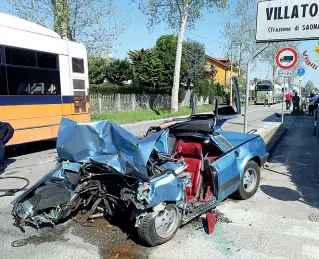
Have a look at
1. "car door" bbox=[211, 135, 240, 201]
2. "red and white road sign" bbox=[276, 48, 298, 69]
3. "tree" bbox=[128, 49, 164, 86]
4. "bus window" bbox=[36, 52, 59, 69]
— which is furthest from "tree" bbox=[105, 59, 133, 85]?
"car door" bbox=[211, 135, 240, 201]

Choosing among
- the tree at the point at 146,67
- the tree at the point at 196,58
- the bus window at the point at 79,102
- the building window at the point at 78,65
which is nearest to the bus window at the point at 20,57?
the building window at the point at 78,65

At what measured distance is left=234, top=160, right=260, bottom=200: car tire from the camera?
4.99 m

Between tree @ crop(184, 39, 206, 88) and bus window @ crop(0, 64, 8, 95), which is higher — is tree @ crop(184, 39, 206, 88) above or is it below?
above

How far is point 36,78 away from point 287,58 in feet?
25.0

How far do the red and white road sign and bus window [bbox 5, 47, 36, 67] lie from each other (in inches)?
293

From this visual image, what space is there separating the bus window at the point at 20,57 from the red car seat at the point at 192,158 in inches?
220

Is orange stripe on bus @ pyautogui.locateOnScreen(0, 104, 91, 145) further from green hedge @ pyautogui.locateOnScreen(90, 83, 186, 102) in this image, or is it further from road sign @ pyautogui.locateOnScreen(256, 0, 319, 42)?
green hedge @ pyautogui.locateOnScreen(90, 83, 186, 102)

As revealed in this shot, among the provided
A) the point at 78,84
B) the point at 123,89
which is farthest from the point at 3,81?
the point at 123,89

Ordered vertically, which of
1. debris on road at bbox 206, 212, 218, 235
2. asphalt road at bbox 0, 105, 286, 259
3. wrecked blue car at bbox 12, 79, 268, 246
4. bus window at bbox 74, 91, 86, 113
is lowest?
asphalt road at bbox 0, 105, 286, 259

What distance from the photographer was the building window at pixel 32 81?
8.07m

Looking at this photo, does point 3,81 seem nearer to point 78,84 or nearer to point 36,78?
point 36,78

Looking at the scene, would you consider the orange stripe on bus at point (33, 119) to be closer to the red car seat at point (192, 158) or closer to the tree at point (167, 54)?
the red car seat at point (192, 158)

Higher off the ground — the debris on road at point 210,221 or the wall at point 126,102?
the wall at point 126,102

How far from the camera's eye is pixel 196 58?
3588 cm
